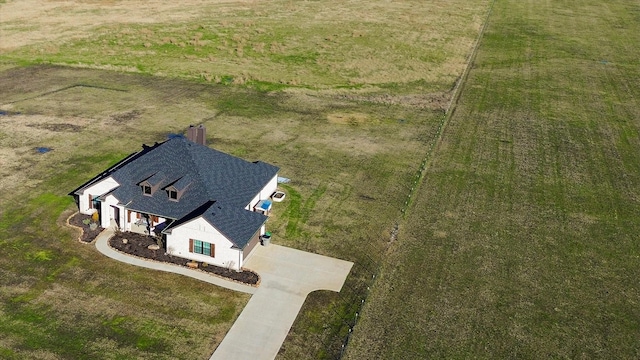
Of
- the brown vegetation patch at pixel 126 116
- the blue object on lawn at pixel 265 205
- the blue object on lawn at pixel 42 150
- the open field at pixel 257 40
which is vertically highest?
the open field at pixel 257 40

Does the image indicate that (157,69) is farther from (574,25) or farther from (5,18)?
(574,25)

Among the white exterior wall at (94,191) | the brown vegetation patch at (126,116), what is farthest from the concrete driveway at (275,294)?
the brown vegetation patch at (126,116)

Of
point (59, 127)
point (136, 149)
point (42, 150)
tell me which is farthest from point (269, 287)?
point (59, 127)

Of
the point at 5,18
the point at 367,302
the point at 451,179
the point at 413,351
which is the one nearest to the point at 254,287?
the point at 367,302

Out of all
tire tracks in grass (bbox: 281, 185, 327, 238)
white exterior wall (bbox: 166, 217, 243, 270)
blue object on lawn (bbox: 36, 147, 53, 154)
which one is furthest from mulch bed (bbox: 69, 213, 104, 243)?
blue object on lawn (bbox: 36, 147, 53, 154)

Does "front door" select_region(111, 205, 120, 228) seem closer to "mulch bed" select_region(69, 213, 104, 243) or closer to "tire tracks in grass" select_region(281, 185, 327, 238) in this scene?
"mulch bed" select_region(69, 213, 104, 243)

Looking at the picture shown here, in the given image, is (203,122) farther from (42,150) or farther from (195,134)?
(195,134)

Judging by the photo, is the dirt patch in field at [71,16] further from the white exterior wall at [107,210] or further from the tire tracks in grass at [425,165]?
the white exterior wall at [107,210]
